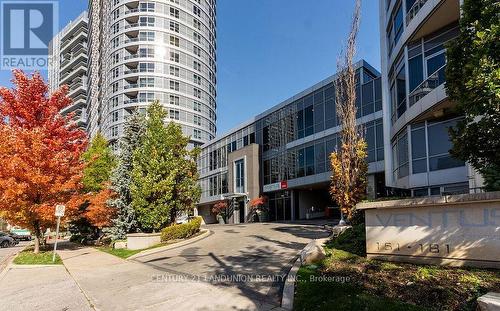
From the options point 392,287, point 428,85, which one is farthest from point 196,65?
point 392,287

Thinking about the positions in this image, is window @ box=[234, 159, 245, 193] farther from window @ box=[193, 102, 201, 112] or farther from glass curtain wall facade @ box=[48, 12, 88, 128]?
glass curtain wall facade @ box=[48, 12, 88, 128]

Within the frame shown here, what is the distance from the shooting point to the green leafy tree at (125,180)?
66.5 ft


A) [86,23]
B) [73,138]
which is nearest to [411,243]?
Result: [73,138]

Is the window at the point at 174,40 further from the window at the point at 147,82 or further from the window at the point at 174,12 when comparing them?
the window at the point at 147,82

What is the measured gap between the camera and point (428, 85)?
575 inches

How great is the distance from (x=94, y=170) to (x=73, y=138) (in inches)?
259

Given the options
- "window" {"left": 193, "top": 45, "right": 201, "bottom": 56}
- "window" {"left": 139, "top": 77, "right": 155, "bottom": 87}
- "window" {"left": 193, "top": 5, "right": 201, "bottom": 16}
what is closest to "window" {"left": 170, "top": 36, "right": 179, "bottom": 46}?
"window" {"left": 193, "top": 45, "right": 201, "bottom": 56}

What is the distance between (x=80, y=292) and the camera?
8.93 metres

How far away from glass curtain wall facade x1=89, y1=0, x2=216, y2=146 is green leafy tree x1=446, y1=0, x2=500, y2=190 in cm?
6067

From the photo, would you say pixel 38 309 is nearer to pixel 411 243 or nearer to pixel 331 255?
pixel 331 255

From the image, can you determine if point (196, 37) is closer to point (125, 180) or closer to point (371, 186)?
point (371, 186)

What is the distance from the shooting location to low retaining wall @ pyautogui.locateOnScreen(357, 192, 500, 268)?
6.56 m

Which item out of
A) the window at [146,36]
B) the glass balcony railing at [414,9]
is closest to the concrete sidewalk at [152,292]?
the glass balcony railing at [414,9]

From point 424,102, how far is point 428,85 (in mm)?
1075
